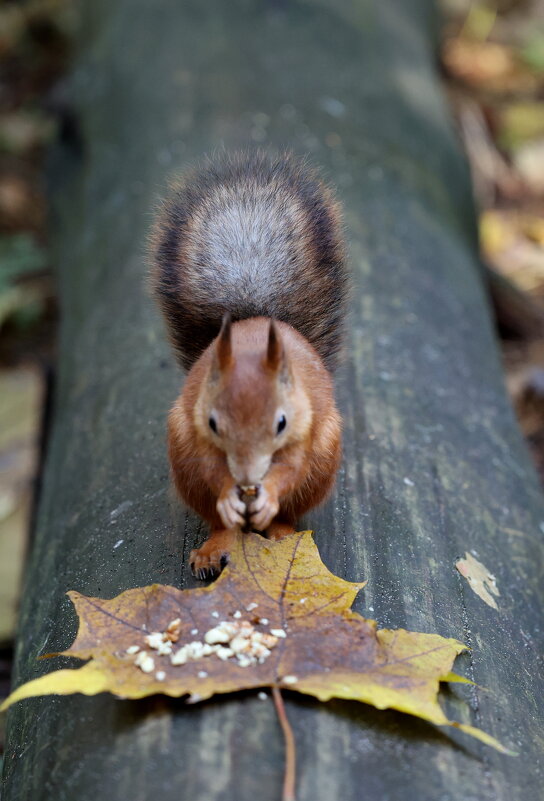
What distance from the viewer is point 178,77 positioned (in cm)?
382

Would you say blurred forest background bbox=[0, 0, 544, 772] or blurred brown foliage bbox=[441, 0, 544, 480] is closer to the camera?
blurred forest background bbox=[0, 0, 544, 772]

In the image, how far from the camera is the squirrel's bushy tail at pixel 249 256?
2035 mm

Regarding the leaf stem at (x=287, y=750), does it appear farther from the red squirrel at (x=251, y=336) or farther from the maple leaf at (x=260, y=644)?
the red squirrel at (x=251, y=336)

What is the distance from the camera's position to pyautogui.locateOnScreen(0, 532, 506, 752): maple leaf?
4.72 ft

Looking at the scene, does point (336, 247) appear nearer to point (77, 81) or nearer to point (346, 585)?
point (346, 585)

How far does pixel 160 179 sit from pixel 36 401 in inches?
43.7

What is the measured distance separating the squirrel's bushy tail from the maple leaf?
591 millimetres

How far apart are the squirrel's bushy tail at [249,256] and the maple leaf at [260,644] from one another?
0.59 meters

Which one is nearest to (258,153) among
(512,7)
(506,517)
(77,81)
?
(506,517)

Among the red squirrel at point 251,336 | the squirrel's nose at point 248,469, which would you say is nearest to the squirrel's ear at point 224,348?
the red squirrel at point 251,336

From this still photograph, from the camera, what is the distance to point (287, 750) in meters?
1.38

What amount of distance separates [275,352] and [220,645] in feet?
1.77

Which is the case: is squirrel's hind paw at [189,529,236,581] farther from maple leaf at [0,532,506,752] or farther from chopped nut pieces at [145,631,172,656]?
chopped nut pieces at [145,631,172,656]

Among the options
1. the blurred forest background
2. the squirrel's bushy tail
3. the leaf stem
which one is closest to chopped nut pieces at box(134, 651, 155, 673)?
the leaf stem
